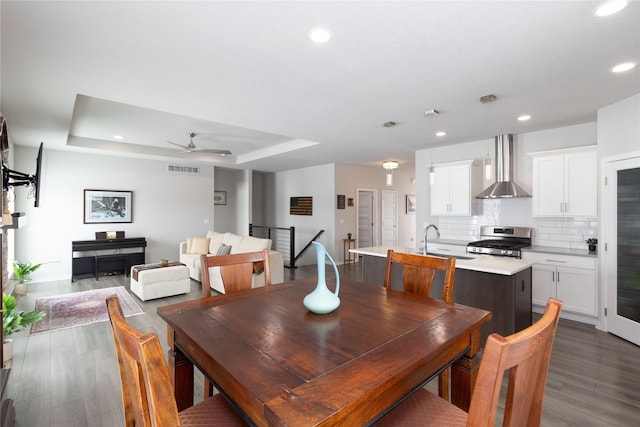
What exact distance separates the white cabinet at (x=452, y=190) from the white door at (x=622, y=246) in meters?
1.78

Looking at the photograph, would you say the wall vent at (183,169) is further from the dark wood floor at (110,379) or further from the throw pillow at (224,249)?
the dark wood floor at (110,379)

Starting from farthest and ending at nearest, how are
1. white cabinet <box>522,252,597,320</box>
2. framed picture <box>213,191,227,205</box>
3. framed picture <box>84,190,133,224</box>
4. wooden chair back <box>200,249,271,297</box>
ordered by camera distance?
framed picture <box>213,191,227,205</box>, framed picture <box>84,190,133,224</box>, white cabinet <box>522,252,597,320</box>, wooden chair back <box>200,249,271,297</box>

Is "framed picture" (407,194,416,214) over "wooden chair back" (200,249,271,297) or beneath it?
over

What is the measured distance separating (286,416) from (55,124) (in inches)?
207

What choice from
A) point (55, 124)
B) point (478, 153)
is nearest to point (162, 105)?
point (55, 124)

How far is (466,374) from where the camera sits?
58.4 inches

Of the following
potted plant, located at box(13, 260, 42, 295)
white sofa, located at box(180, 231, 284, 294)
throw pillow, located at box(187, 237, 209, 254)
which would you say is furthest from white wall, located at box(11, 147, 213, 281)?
throw pillow, located at box(187, 237, 209, 254)

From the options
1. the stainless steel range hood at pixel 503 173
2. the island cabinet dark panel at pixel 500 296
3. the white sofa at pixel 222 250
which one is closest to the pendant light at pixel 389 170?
the stainless steel range hood at pixel 503 173

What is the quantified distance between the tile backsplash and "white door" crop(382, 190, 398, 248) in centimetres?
301

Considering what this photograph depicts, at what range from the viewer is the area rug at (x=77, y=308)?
12.3 feet

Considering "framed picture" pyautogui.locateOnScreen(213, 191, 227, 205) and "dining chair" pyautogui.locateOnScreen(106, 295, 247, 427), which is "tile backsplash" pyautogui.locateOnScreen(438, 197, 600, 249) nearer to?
"dining chair" pyautogui.locateOnScreen(106, 295, 247, 427)

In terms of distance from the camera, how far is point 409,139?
5.10m

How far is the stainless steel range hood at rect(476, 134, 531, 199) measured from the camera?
461 centimetres

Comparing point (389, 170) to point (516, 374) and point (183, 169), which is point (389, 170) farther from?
point (183, 169)
